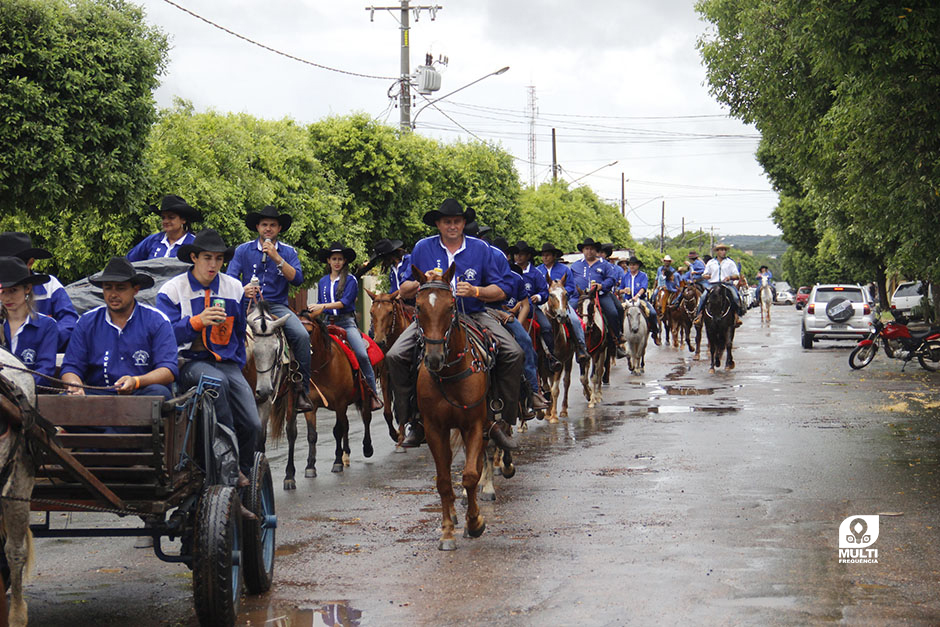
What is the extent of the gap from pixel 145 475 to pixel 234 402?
168 centimetres

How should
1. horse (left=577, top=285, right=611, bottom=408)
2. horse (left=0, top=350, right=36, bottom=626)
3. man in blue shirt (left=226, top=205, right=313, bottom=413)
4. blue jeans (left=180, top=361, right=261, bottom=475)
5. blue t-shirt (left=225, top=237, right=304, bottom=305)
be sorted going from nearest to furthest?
horse (left=0, top=350, right=36, bottom=626), blue jeans (left=180, top=361, right=261, bottom=475), man in blue shirt (left=226, top=205, right=313, bottom=413), blue t-shirt (left=225, top=237, right=304, bottom=305), horse (left=577, top=285, right=611, bottom=408)

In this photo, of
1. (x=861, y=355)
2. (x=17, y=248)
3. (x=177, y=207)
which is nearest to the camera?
(x=17, y=248)

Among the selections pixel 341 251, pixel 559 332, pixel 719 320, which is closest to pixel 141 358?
pixel 341 251

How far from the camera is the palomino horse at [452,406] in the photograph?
866 centimetres

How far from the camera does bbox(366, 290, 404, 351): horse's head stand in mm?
14570

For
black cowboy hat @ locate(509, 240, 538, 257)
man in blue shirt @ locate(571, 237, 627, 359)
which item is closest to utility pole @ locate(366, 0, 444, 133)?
man in blue shirt @ locate(571, 237, 627, 359)

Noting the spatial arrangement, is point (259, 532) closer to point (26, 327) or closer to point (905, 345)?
point (26, 327)

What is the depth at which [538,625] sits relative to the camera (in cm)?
646

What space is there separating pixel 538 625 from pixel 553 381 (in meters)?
10.7

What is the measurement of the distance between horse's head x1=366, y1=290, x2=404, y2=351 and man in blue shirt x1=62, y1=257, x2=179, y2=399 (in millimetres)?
7472

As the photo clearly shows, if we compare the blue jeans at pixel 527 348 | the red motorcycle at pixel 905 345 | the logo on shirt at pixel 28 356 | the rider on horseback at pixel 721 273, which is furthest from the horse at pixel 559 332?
the red motorcycle at pixel 905 345

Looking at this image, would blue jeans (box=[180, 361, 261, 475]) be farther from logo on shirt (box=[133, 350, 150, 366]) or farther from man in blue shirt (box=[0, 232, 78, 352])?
man in blue shirt (box=[0, 232, 78, 352])

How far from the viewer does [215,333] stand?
778 centimetres

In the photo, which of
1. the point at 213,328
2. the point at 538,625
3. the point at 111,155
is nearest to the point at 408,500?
the point at 213,328
